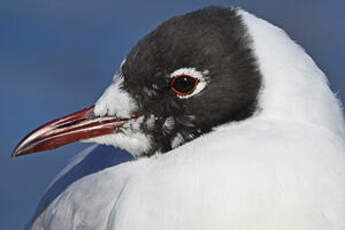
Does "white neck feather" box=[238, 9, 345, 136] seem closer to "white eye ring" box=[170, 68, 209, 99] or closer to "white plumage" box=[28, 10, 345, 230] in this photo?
"white plumage" box=[28, 10, 345, 230]

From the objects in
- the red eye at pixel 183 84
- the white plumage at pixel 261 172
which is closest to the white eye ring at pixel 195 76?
the red eye at pixel 183 84

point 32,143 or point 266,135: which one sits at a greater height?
point 32,143

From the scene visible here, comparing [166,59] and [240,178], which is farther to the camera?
[166,59]

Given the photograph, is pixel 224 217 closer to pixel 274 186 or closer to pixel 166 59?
pixel 274 186

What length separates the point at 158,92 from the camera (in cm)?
291

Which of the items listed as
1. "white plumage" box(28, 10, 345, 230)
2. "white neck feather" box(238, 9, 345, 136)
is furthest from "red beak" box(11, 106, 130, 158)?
"white neck feather" box(238, 9, 345, 136)

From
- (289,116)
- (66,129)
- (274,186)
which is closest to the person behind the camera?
(274,186)

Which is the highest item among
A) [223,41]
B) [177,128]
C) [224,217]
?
[223,41]

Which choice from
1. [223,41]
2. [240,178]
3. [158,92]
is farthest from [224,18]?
[240,178]

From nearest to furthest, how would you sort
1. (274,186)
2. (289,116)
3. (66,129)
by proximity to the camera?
(274,186)
(289,116)
(66,129)

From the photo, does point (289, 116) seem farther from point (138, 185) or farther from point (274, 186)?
point (138, 185)

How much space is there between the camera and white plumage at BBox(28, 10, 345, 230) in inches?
103

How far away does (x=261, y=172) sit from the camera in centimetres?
263

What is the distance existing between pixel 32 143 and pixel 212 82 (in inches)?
27.3
